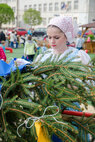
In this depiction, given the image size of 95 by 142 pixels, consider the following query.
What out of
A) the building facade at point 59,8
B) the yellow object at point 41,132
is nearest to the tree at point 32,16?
the building facade at point 59,8

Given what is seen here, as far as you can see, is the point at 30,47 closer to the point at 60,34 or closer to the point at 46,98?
the point at 60,34

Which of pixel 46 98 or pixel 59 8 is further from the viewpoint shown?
pixel 59 8

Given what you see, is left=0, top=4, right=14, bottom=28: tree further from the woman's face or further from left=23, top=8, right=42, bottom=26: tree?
the woman's face

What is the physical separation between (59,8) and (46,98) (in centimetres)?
5391

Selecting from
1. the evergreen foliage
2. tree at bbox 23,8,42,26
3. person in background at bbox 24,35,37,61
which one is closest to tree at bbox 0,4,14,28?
tree at bbox 23,8,42,26

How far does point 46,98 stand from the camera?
1.26m

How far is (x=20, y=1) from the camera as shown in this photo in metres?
59.6

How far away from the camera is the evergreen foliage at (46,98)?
1.18 meters

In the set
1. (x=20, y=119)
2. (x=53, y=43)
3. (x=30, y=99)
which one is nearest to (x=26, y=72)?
(x=30, y=99)

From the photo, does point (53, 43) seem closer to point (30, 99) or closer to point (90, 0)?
point (30, 99)

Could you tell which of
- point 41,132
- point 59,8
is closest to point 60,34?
point 41,132

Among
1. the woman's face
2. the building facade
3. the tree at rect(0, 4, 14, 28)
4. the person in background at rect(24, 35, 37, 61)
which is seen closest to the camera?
the woman's face

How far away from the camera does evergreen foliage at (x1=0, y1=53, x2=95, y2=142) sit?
1.18m

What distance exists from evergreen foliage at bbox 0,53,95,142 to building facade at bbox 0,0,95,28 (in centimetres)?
4787
